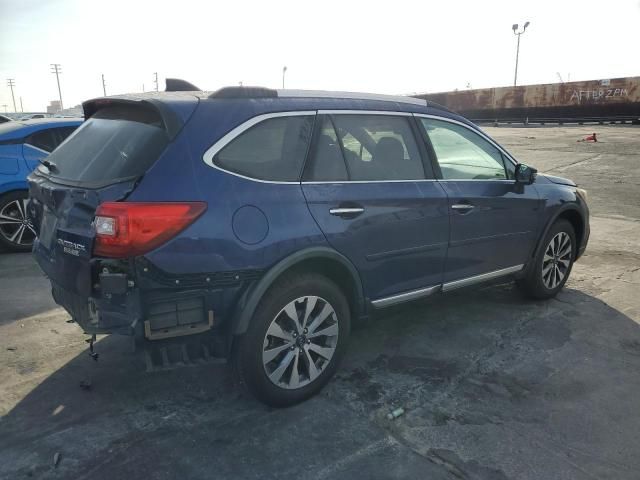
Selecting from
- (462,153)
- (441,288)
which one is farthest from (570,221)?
(441,288)

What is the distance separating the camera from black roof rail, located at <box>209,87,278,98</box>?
9.50 ft

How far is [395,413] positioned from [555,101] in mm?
38288

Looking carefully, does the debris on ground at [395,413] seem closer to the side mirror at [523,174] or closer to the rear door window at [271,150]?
the rear door window at [271,150]

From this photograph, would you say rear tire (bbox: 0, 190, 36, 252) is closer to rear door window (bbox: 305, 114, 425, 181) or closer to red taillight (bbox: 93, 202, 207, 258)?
red taillight (bbox: 93, 202, 207, 258)

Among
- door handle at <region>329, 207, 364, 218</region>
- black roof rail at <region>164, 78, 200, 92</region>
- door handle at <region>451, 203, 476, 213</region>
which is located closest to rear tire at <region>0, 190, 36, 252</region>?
black roof rail at <region>164, 78, 200, 92</region>

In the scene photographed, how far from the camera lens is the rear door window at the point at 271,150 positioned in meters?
2.79

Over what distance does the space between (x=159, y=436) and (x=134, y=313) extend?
0.74 meters

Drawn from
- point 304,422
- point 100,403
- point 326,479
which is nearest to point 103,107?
point 100,403

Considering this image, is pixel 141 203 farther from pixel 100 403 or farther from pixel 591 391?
pixel 591 391

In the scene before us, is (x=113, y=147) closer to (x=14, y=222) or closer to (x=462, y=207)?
(x=462, y=207)

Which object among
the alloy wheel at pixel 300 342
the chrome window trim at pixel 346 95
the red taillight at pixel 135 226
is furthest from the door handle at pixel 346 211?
the red taillight at pixel 135 226

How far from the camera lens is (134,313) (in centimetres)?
256

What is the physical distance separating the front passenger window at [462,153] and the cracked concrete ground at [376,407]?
4.10 feet

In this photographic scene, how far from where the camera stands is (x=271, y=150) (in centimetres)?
295
